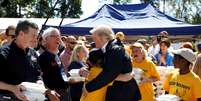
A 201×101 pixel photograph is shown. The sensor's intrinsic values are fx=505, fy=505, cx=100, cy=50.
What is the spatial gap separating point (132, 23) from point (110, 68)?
343 inches

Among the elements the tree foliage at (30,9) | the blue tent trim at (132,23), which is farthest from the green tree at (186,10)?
the blue tent trim at (132,23)

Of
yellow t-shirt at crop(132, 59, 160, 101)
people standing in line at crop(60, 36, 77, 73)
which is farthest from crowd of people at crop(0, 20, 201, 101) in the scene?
people standing in line at crop(60, 36, 77, 73)

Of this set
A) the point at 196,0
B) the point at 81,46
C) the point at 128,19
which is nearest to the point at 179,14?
the point at 196,0

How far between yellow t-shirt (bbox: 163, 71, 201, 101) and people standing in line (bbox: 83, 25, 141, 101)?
0.56m

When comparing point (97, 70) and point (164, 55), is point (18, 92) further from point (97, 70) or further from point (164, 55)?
point (164, 55)

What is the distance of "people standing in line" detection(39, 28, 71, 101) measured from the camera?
6.10 meters

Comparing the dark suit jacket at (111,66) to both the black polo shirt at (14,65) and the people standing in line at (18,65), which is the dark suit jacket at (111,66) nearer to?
the people standing in line at (18,65)

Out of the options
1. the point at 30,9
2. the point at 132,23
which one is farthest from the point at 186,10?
the point at 132,23

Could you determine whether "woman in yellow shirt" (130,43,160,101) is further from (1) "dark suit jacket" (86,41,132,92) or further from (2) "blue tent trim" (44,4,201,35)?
(2) "blue tent trim" (44,4,201,35)

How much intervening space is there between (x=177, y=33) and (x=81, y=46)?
21.0 feet

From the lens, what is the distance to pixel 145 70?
23.4 feet

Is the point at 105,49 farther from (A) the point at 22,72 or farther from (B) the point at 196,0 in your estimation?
(B) the point at 196,0

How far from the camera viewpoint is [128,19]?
13953 millimetres

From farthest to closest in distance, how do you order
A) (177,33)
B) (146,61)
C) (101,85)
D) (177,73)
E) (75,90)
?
1. (177,33)
2. (75,90)
3. (146,61)
4. (177,73)
5. (101,85)
